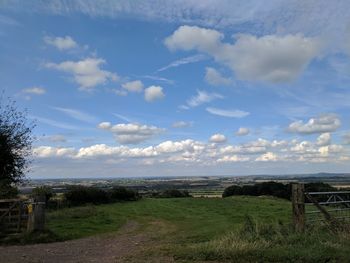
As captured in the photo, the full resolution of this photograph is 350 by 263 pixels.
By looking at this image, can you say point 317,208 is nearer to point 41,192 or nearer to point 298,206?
point 298,206

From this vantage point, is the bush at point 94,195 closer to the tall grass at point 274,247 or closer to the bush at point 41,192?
the bush at point 41,192

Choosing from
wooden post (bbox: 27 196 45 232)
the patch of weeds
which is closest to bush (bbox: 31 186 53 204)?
wooden post (bbox: 27 196 45 232)

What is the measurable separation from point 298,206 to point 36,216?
35.2 feet

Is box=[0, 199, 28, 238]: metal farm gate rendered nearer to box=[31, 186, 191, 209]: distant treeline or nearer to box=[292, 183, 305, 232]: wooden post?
box=[292, 183, 305, 232]: wooden post

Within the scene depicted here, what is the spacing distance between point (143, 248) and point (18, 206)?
24.0ft

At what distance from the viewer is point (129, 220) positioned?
30391 mm

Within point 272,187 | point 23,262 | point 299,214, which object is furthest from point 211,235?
point 272,187

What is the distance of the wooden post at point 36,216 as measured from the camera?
68.3 feet

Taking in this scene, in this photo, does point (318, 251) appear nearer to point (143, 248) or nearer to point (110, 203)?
point (143, 248)

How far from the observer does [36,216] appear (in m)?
20.9

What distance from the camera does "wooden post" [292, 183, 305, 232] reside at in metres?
17.7

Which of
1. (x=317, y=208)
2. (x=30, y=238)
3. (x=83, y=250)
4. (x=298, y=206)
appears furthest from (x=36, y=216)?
(x=317, y=208)

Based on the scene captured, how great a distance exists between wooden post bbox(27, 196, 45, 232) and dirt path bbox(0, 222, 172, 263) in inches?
81.0

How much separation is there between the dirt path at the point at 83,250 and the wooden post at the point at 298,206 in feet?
17.9
